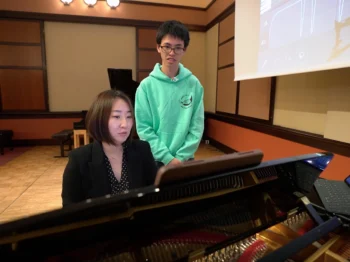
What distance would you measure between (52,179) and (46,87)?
2.87m

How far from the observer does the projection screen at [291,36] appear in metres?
1.86

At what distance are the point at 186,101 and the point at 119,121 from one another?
447 millimetres

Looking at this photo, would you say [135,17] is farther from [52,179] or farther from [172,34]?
[172,34]

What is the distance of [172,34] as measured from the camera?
4.05 ft

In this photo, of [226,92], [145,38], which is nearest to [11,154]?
[145,38]

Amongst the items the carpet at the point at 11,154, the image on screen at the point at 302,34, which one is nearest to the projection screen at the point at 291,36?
the image on screen at the point at 302,34

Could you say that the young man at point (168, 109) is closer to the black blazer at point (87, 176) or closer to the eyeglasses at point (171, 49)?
the eyeglasses at point (171, 49)

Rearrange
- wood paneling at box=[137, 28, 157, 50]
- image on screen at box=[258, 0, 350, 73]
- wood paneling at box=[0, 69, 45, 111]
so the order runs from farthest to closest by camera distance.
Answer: wood paneling at box=[137, 28, 157, 50] → wood paneling at box=[0, 69, 45, 111] → image on screen at box=[258, 0, 350, 73]

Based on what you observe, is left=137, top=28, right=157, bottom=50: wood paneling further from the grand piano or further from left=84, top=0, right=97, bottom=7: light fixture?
the grand piano

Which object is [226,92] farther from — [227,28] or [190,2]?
[190,2]

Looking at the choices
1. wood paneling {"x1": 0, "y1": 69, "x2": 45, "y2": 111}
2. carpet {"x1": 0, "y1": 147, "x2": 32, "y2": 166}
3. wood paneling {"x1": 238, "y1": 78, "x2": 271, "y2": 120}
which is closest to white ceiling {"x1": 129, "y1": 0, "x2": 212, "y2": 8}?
wood paneling {"x1": 238, "y1": 78, "x2": 271, "y2": 120}

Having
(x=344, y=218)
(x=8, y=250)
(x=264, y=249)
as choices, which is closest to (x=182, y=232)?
(x=264, y=249)

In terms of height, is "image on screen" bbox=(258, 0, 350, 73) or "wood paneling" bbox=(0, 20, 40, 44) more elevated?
"wood paneling" bbox=(0, 20, 40, 44)

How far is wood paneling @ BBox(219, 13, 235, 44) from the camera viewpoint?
4348mm
